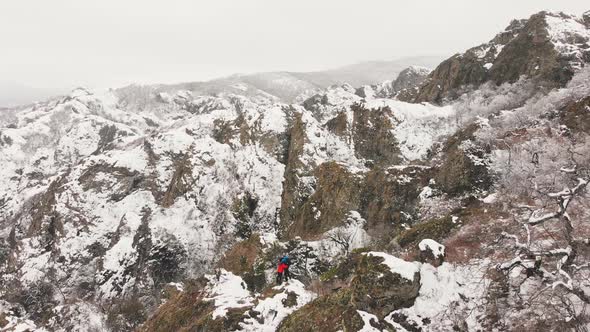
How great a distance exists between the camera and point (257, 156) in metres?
67.6

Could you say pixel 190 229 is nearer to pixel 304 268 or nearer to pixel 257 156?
pixel 257 156

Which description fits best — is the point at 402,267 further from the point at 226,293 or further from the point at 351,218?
the point at 351,218

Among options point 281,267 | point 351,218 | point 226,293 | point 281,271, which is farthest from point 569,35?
point 226,293

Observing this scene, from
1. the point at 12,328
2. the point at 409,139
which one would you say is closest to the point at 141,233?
the point at 12,328

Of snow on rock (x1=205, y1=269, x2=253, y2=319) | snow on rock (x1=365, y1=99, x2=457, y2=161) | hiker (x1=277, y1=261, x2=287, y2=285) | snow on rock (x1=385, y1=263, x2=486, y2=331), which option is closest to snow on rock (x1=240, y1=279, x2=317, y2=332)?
snow on rock (x1=205, y1=269, x2=253, y2=319)

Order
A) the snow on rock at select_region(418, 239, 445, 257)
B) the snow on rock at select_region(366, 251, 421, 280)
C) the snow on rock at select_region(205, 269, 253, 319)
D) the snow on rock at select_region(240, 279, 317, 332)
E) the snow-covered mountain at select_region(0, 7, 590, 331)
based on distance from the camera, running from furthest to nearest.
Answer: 1. the snow on rock at select_region(205, 269, 253, 319)
2. the snow on rock at select_region(418, 239, 445, 257)
3. the snow on rock at select_region(240, 279, 317, 332)
4. the snow on rock at select_region(366, 251, 421, 280)
5. the snow-covered mountain at select_region(0, 7, 590, 331)

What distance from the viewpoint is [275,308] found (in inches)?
618

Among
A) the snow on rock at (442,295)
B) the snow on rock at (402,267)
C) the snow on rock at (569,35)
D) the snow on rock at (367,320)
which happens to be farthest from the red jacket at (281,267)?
the snow on rock at (569,35)

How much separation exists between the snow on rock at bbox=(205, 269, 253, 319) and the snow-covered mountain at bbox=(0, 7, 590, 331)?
12 cm

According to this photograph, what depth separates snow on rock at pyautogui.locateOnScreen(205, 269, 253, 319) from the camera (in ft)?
55.3

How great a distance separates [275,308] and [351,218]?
2481 cm

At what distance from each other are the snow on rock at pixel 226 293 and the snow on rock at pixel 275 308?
0.97 metres

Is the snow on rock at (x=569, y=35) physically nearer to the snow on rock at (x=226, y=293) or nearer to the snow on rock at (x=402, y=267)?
the snow on rock at (x=402, y=267)

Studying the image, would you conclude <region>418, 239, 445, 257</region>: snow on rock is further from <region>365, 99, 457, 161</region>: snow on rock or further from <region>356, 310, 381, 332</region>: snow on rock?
<region>365, 99, 457, 161</region>: snow on rock
